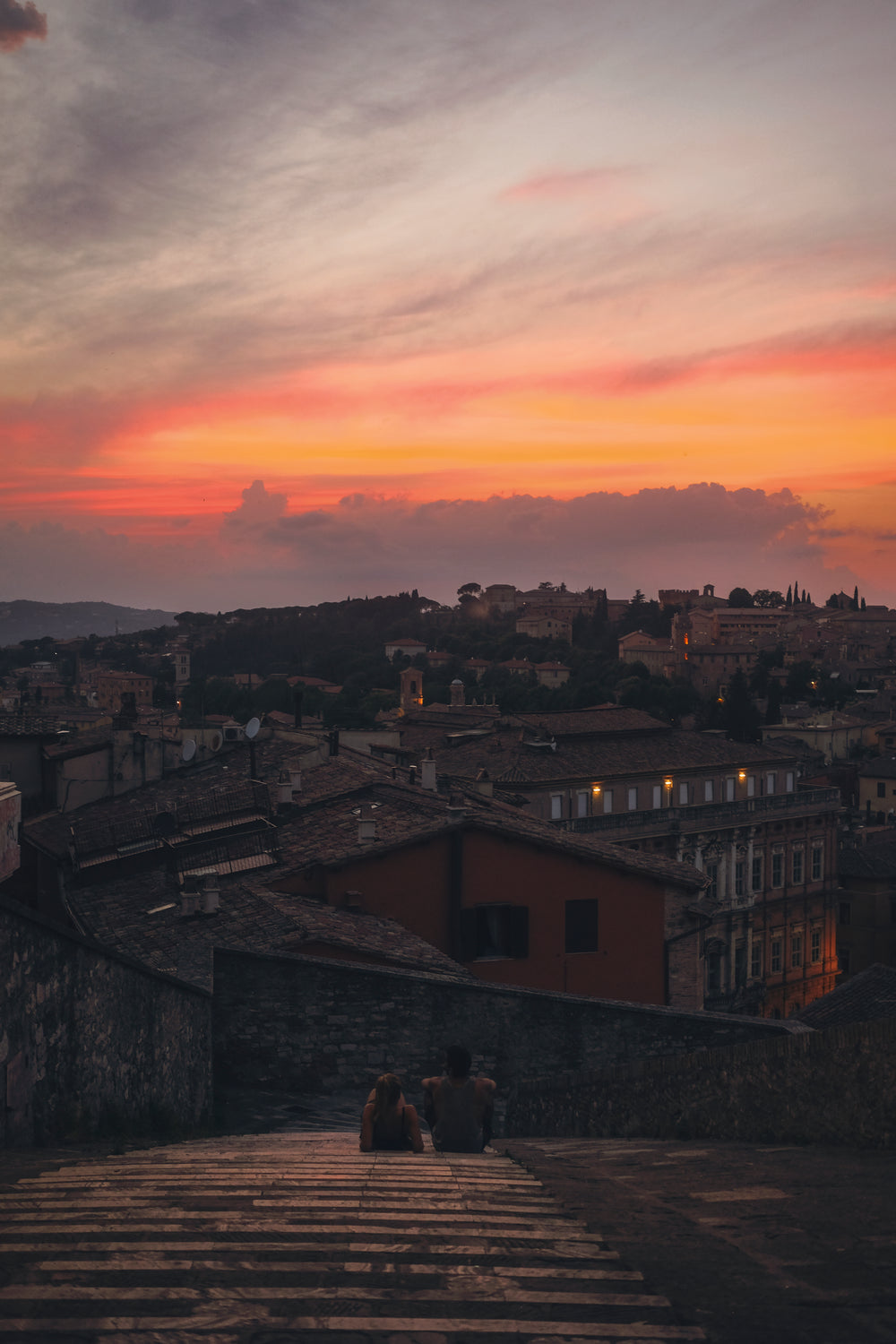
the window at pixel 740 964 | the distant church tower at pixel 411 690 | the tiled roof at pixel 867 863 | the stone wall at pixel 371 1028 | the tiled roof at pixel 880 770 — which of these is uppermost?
the distant church tower at pixel 411 690

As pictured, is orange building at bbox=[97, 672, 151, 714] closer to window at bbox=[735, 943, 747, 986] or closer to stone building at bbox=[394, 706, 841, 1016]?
stone building at bbox=[394, 706, 841, 1016]

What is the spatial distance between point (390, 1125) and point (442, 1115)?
17.7 inches

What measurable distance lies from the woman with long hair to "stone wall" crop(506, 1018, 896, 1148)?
6.73 feet

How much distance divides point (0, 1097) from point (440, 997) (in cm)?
667

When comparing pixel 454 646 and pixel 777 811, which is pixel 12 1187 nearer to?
pixel 777 811

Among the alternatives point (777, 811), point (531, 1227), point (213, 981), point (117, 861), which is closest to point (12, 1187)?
point (531, 1227)

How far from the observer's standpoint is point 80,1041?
8383 millimetres

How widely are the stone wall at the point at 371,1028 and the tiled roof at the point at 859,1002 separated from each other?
11.3 m

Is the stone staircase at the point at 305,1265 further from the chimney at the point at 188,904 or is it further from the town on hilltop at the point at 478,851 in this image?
the chimney at the point at 188,904

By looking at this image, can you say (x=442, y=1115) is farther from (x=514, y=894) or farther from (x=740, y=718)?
(x=740, y=718)

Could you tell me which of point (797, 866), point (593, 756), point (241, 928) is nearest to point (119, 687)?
point (593, 756)

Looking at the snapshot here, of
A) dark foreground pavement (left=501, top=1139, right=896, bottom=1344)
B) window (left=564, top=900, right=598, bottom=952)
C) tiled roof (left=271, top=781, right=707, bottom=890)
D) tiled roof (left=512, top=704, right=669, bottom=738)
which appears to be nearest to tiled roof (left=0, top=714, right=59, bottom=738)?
tiled roof (left=271, top=781, right=707, bottom=890)

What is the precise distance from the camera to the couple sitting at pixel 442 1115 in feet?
26.5

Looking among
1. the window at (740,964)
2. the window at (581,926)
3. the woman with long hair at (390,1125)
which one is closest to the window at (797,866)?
the window at (740,964)
